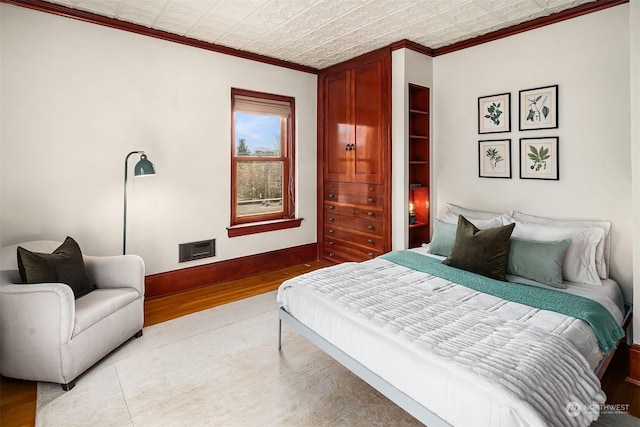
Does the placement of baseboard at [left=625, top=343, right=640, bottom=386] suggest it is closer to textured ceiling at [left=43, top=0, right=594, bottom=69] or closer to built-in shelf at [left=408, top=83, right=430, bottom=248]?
built-in shelf at [left=408, top=83, right=430, bottom=248]

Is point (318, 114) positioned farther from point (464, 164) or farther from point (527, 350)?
point (527, 350)

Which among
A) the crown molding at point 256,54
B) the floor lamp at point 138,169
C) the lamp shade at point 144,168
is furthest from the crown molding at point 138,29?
the lamp shade at point 144,168

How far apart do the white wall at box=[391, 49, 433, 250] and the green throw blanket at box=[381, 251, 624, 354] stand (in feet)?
3.44

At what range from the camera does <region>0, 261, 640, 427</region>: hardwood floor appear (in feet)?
6.95

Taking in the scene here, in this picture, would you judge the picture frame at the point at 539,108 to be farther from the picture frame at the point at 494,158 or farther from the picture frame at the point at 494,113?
the picture frame at the point at 494,158

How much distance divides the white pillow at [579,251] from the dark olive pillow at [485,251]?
0.42 meters

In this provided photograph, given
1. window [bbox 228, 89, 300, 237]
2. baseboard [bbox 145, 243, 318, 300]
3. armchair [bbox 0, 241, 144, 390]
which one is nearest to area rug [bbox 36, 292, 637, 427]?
armchair [bbox 0, 241, 144, 390]

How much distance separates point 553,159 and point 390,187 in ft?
5.12

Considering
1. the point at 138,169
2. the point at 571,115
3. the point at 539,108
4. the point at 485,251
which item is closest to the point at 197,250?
the point at 138,169

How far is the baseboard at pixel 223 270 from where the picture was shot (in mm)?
3856

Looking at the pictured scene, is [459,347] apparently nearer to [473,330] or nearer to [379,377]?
[473,330]

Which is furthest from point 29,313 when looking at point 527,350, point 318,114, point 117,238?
point 318,114

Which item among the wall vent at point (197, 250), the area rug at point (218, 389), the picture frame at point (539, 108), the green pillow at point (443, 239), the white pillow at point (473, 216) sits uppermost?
the picture frame at point (539, 108)

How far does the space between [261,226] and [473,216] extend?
2.48 metres
